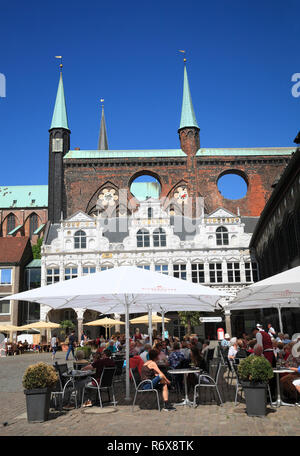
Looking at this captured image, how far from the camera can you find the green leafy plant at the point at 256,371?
28.4 ft

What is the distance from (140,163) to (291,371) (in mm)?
45424

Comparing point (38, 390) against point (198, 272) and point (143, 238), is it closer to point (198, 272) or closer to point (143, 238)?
point (198, 272)

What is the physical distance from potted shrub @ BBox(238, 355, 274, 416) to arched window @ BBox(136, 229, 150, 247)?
34313mm

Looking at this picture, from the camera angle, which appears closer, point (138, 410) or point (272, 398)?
point (138, 410)

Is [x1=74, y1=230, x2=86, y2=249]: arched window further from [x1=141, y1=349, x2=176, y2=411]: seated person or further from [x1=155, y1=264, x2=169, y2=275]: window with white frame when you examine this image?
[x1=141, y1=349, x2=176, y2=411]: seated person

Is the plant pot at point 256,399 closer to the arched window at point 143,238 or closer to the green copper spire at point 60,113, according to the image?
the arched window at point 143,238

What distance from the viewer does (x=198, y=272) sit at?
42281 mm

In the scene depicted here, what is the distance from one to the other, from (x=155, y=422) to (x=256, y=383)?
6.60ft

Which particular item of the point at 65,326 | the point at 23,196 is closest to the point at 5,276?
the point at 65,326

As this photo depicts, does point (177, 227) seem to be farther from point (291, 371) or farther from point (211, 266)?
point (291, 371)

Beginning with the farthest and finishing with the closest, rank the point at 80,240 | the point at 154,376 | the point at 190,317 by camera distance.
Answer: the point at 80,240, the point at 190,317, the point at 154,376

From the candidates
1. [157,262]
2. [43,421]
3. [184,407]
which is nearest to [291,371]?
[184,407]

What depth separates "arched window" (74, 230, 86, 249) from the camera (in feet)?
142
